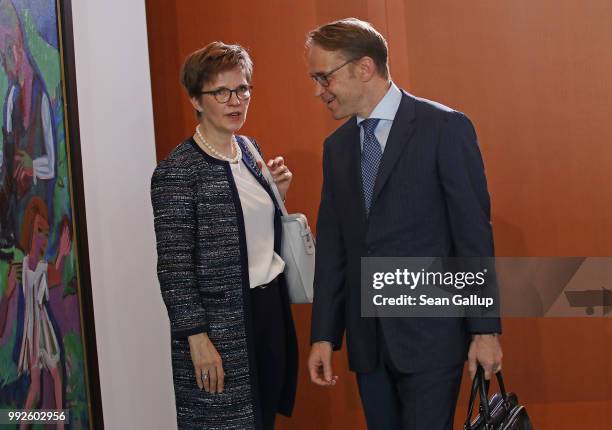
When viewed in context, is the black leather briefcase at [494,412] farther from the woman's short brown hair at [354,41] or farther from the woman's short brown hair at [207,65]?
the woman's short brown hair at [207,65]

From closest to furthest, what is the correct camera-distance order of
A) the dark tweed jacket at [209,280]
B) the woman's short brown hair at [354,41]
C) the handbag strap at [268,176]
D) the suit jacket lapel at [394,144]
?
the suit jacket lapel at [394,144] → the woman's short brown hair at [354,41] → the dark tweed jacket at [209,280] → the handbag strap at [268,176]

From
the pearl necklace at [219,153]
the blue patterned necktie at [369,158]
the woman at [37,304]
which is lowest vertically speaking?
the woman at [37,304]

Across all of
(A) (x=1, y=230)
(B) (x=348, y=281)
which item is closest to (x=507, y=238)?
(B) (x=348, y=281)

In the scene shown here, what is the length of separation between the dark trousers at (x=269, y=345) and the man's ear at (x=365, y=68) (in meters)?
0.73

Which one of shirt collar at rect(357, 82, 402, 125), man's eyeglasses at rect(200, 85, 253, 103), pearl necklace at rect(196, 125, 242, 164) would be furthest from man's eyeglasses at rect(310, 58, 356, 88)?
pearl necklace at rect(196, 125, 242, 164)

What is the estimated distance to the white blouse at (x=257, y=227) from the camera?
2.77 metres

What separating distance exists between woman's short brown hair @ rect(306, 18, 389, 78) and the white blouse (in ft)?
1.72

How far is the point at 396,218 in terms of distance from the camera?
2441 mm

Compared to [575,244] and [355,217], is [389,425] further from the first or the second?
[575,244]

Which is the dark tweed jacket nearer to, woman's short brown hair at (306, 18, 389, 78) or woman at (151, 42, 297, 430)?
woman at (151, 42, 297, 430)

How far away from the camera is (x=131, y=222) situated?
347cm

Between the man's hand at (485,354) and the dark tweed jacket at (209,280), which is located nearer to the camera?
the man's hand at (485,354)

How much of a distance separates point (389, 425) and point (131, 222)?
1.45m

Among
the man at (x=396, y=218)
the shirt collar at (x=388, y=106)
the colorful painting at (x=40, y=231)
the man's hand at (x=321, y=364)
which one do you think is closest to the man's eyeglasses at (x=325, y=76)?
the man at (x=396, y=218)
